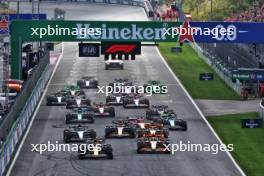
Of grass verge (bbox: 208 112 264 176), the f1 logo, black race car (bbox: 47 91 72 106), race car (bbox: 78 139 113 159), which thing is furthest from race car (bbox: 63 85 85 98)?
race car (bbox: 78 139 113 159)

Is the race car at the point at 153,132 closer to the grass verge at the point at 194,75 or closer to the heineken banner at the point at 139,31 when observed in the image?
the heineken banner at the point at 139,31

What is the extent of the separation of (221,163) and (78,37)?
55.4ft

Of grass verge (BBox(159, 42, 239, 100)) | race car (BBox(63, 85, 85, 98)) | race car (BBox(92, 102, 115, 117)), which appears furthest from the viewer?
grass verge (BBox(159, 42, 239, 100))

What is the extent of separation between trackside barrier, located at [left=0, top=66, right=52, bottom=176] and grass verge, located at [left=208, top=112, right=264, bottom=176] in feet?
38.9

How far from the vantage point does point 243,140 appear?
59.6 meters

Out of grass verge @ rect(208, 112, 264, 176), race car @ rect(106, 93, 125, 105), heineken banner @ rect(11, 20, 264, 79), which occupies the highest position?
heineken banner @ rect(11, 20, 264, 79)

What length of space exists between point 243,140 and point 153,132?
21.8 feet

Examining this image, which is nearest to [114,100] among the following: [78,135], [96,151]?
[78,135]

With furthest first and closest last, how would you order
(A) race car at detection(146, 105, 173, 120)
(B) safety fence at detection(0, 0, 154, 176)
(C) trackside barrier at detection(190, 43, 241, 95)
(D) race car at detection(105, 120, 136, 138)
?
1. (C) trackside barrier at detection(190, 43, 241, 95)
2. (A) race car at detection(146, 105, 173, 120)
3. (D) race car at detection(105, 120, 136, 138)
4. (B) safety fence at detection(0, 0, 154, 176)

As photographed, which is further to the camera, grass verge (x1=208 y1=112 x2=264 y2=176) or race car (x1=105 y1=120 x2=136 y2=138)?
race car (x1=105 y1=120 x2=136 y2=138)

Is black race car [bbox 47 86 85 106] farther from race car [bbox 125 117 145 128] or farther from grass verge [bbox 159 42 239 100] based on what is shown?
race car [bbox 125 117 145 128]

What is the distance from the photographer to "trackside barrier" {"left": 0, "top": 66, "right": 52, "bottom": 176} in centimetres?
4884

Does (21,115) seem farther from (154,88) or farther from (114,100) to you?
(154,88)

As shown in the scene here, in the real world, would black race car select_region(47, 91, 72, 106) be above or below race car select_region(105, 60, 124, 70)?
below
